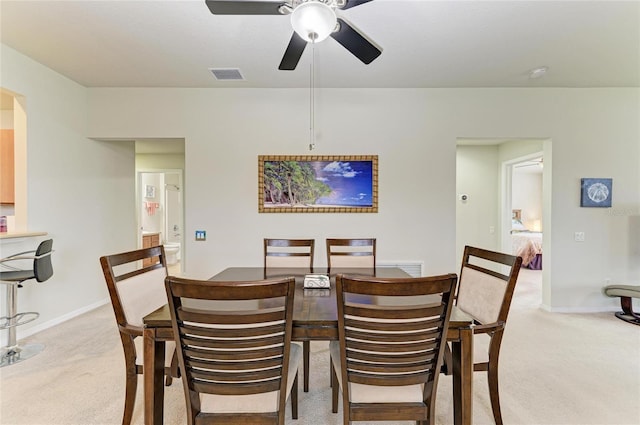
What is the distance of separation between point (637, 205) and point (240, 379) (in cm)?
505

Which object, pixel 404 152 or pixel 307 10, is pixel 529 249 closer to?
pixel 404 152

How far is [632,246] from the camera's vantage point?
3.79 metres

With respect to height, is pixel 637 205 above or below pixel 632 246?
above

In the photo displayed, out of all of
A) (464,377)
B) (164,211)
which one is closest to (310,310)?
(464,377)

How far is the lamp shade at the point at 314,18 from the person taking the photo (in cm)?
147

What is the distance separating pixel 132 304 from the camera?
1.72 meters

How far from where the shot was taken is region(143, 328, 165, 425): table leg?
1.39 m

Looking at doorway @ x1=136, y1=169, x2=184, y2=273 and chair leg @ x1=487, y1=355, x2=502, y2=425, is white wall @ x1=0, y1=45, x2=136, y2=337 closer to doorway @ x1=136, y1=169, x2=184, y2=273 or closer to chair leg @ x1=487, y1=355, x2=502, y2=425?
doorway @ x1=136, y1=169, x2=184, y2=273

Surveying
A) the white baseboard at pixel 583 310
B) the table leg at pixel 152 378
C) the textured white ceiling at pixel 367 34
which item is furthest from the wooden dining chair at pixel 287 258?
the white baseboard at pixel 583 310

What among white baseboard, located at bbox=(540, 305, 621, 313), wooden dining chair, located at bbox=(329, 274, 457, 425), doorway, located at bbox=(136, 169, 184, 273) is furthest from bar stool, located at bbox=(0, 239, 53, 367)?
white baseboard, located at bbox=(540, 305, 621, 313)

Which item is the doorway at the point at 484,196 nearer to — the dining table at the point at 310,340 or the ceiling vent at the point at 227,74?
the ceiling vent at the point at 227,74

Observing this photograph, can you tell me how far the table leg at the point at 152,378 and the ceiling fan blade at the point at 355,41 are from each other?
73.7 inches

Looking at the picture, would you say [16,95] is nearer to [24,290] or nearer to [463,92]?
[24,290]

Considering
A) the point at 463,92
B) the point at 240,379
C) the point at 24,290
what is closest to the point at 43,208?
the point at 24,290
